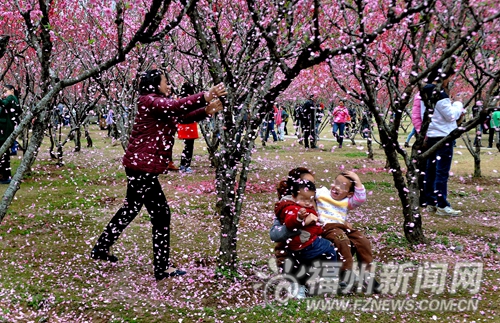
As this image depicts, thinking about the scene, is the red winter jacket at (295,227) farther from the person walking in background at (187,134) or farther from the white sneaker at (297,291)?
the person walking in background at (187,134)

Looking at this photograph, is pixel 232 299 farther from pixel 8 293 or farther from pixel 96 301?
pixel 8 293

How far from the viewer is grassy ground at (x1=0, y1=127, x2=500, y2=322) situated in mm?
3801

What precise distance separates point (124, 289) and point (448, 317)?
314 cm

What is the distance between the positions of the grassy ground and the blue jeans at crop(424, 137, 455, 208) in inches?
18.6

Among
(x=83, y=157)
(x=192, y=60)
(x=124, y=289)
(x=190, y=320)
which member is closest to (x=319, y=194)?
(x=190, y=320)

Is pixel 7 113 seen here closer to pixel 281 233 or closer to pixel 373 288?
pixel 281 233

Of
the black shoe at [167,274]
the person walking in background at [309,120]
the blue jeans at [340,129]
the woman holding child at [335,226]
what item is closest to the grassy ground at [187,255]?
the black shoe at [167,274]

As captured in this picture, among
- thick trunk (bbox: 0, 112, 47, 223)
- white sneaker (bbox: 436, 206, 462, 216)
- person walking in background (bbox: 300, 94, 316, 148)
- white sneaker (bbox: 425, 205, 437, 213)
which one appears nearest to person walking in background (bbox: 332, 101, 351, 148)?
person walking in background (bbox: 300, 94, 316, 148)

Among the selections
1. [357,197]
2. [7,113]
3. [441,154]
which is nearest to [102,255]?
[357,197]

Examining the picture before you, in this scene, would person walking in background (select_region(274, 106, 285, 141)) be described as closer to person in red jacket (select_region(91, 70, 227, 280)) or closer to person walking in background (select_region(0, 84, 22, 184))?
person walking in background (select_region(0, 84, 22, 184))

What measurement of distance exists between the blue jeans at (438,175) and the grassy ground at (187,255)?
474mm

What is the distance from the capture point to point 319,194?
14.9ft

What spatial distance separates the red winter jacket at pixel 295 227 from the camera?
3906 mm

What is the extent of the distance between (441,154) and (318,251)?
13.6ft
